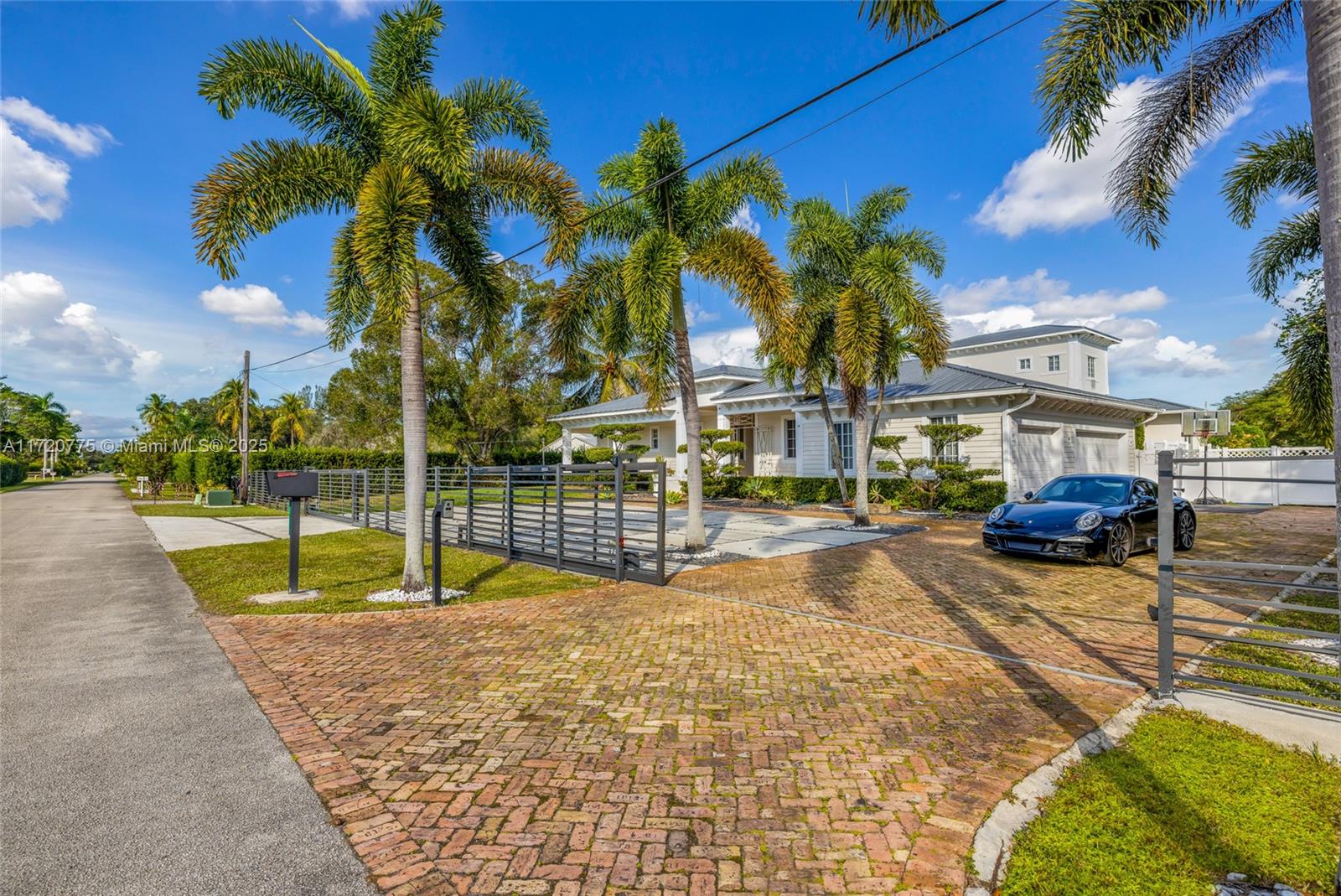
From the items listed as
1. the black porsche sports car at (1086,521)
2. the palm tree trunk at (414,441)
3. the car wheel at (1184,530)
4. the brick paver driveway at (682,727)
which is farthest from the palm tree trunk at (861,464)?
the palm tree trunk at (414,441)

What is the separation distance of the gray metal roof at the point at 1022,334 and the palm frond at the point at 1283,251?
56.6 feet

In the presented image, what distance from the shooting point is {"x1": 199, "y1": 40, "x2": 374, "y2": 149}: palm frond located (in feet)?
23.1

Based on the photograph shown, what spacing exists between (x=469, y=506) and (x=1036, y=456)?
53.8 ft

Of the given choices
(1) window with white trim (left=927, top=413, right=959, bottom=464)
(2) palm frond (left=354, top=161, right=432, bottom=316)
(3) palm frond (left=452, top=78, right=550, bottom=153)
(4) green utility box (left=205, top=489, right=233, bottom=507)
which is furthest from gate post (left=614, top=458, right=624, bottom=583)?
(4) green utility box (left=205, top=489, right=233, bottom=507)

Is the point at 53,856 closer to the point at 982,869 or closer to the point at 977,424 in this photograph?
the point at 982,869

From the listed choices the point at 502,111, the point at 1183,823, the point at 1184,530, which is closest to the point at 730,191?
the point at 502,111

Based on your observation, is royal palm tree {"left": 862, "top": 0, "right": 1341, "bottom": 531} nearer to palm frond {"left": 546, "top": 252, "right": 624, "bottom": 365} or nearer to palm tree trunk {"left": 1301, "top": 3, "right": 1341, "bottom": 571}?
palm tree trunk {"left": 1301, "top": 3, "right": 1341, "bottom": 571}

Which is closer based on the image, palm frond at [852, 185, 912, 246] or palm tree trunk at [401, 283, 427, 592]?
palm tree trunk at [401, 283, 427, 592]

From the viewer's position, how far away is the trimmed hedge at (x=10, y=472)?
42.3m

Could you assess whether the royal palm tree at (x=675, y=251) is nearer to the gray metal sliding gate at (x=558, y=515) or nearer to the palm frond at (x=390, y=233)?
the gray metal sliding gate at (x=558, y=515)

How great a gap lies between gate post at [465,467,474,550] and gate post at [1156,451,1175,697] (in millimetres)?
9760

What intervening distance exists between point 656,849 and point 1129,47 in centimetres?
746

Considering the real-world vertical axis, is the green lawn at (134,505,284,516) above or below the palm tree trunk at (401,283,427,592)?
below

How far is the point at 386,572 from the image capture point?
32.0ft
